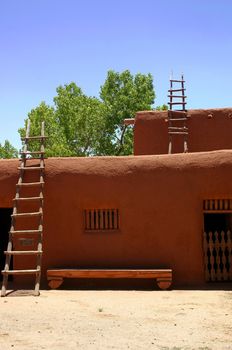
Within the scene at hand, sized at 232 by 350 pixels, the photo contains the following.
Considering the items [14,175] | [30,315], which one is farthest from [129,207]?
[30,315]

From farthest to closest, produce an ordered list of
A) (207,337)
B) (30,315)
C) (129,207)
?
1. (129,207)
2. (30,315)
3. (207,337)

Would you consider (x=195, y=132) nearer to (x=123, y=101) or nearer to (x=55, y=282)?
(x=55, y=282)

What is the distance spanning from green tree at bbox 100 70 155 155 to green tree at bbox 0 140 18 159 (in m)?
9.27

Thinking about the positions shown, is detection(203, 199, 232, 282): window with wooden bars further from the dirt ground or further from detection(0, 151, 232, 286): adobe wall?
the dirt ground

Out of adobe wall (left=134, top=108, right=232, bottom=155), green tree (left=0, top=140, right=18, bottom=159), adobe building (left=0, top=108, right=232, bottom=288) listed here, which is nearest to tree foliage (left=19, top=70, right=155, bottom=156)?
green tree (left=0, top=140, right=18, bottom=159)

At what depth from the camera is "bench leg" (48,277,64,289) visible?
33.6 feet

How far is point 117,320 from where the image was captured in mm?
7113

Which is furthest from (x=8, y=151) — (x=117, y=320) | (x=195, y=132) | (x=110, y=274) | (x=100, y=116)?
(x=117, y=320)

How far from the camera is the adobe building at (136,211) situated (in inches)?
416

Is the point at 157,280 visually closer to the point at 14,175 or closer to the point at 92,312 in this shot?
the point at 92,312

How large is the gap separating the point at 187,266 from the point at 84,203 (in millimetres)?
2797

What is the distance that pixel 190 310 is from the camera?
7.86 meters

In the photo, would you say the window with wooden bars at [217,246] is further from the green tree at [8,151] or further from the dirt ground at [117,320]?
the green tree at [8,151]

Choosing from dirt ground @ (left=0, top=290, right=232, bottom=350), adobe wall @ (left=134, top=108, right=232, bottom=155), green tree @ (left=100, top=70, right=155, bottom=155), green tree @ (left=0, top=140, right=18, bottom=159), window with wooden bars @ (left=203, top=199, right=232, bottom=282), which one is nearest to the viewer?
dirt ground @ (left=0, top=290, right=232, bottom=350)
